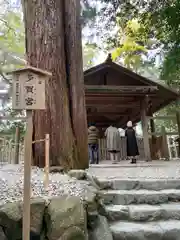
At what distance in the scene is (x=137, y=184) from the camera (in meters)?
4.17

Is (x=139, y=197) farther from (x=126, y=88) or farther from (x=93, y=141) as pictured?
(x=126, y=88)

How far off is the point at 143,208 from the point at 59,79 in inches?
122

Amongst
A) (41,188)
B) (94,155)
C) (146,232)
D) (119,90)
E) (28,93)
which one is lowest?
(146,232)

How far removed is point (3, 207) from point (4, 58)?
14.9 m

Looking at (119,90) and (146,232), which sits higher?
(119,90)

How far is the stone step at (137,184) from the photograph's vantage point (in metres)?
4.12

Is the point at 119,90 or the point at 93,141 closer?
the point at 93,141

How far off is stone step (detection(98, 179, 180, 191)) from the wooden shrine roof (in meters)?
5.36

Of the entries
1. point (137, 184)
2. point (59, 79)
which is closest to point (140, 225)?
point (137, 184)

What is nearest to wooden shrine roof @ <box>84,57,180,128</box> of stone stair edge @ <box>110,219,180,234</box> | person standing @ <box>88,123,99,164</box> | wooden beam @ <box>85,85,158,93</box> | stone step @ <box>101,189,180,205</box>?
wooden beam @ <box>85,85,158,93</box>

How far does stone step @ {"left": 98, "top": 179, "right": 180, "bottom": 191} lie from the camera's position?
4.12 meters

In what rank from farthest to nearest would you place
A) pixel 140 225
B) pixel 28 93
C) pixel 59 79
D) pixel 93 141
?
pixel 93 141, pixel 59 79, pixel 140 225, pixel 28 93

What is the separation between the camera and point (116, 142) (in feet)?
29.7

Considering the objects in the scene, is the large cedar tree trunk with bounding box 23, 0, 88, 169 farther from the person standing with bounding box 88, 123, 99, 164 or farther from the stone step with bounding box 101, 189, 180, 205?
the person standing with bounding box 88, 123, 99, 164
